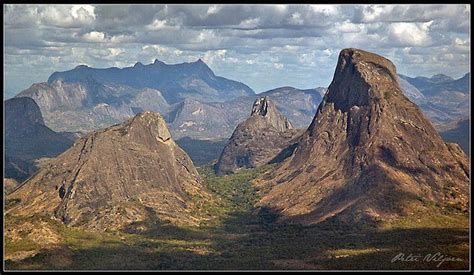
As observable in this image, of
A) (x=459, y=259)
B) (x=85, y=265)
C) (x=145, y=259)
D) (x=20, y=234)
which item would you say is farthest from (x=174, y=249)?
(x=459, y=259)

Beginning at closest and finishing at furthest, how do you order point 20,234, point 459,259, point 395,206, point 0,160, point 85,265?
point 0,160 → point 459,259 → point 85,265 → point 20,234 → point 395,206

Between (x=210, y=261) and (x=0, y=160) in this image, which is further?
(x=210, y=261)

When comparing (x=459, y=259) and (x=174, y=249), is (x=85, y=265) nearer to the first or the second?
(x=174, y=249)

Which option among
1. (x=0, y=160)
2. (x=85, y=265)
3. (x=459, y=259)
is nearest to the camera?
(x=0, y=160)

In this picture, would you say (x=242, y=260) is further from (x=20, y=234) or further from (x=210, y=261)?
(x=20, y=234)

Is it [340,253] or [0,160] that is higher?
[0,160]

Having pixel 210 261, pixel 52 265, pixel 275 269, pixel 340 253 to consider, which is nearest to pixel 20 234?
pixel 52 265
